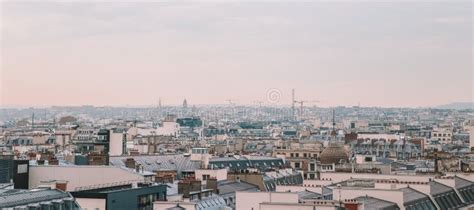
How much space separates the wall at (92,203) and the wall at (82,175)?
8512mm

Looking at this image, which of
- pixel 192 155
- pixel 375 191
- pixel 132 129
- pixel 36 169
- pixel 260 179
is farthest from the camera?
pixel 132 129

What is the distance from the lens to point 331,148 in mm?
85812

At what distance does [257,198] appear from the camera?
39875 mm

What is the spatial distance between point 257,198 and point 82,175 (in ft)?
44.0

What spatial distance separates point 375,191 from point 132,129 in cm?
12904

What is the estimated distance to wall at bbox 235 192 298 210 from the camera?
129 feet

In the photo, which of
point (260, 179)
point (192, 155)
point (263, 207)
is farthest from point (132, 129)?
point (263, 207)

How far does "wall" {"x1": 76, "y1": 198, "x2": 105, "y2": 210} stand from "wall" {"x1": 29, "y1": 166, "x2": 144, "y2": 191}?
851cm

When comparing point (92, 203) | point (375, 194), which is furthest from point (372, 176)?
point (92, 203)

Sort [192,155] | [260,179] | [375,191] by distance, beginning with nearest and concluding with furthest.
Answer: [375,191], [260,179], [192,155]

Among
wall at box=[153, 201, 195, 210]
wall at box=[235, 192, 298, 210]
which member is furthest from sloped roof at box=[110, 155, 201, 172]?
wall at box=[235, 192, 298, 210]

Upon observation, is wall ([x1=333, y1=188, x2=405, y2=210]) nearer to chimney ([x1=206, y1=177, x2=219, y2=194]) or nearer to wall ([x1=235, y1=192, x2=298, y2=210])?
wall ([x1=235, y1=192, x2=298, y2=210])

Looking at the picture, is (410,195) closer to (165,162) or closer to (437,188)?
(437,188)

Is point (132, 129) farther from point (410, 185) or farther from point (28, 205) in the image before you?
point (28, 205)
